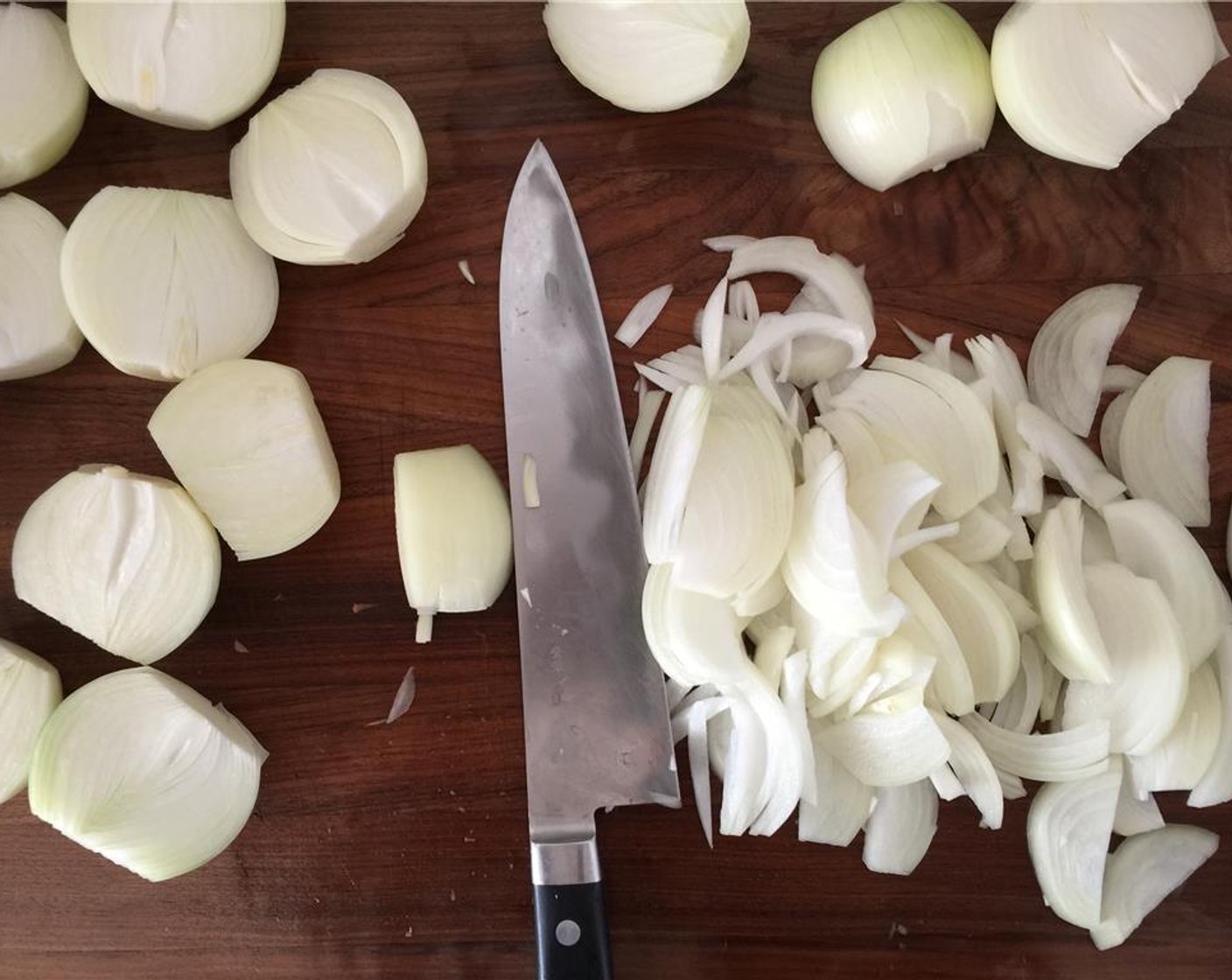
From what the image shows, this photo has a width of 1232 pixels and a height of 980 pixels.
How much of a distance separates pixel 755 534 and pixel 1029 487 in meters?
0.28

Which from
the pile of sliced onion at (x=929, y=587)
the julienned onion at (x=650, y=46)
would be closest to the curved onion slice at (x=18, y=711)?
the pile of sliced onion at (x=929, y=587)

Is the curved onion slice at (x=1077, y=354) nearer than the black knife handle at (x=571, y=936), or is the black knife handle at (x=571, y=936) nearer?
the black knife handle at (x=571, y=936)

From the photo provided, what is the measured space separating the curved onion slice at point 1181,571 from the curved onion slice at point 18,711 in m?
1.04

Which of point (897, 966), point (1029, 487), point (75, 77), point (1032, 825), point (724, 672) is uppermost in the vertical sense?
point (75, 77)

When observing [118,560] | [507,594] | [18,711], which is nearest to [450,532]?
[507,594]

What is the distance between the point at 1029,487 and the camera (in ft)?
3.83

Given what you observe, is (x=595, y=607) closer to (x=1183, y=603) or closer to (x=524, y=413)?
(x=524, y=413)

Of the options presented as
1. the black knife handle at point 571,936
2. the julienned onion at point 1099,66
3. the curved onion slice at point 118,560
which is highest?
the julienned onion at point 1099,66

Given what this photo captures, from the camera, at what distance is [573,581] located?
3.70 feet

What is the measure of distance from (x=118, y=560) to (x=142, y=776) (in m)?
0.20

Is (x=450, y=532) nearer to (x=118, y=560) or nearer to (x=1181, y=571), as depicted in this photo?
(x=118, y=560)

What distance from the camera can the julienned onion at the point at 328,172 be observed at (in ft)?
3.67

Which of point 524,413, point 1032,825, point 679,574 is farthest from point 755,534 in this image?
point 1032,825

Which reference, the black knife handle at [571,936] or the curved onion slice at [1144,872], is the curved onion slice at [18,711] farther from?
the curved onion slice at [1144,872]
